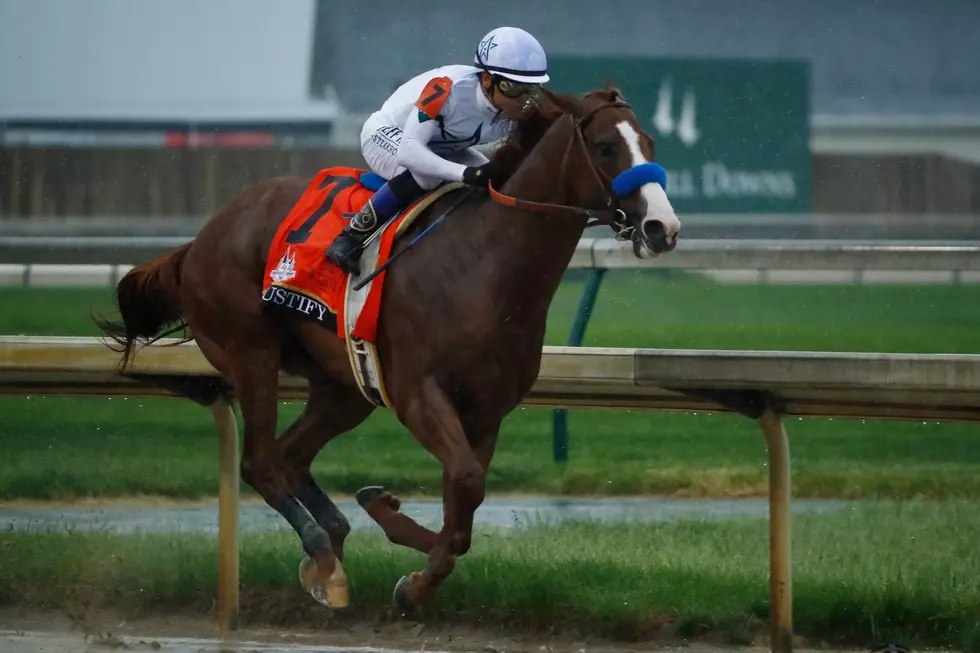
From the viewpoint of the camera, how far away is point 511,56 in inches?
176

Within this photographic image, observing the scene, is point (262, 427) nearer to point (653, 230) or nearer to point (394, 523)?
point (394, 523)

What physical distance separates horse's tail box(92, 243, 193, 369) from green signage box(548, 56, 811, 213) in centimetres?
781

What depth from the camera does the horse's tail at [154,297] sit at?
551 cm

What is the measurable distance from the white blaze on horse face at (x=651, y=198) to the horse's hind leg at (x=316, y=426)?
5.03ft

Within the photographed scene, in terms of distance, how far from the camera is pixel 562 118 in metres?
4.36

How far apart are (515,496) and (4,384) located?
8.15 ft

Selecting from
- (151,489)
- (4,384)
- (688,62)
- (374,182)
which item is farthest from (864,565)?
(688,62)

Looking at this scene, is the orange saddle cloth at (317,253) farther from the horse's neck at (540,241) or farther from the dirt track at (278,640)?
the dirt track at (278,640)

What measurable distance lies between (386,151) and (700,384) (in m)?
1.21

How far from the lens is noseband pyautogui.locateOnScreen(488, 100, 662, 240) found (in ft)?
13.6

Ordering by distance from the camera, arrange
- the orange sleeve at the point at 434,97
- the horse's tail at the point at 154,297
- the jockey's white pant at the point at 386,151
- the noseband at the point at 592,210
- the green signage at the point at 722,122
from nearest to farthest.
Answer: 1. the noseband at the point at 592,210
2. the orange sleeve at the point at 434,97
3. the jockey's white pant at the point at 386,151
4. the horse's tail at the point at 154,297
5. the green signage at the point at 722,122

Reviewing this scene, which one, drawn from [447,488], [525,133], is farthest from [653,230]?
[447,488]

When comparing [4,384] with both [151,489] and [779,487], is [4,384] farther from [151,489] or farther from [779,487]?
[779,487]

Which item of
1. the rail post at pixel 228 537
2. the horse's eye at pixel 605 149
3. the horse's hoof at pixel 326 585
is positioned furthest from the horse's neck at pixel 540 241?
the rail post at pixel 228 537
